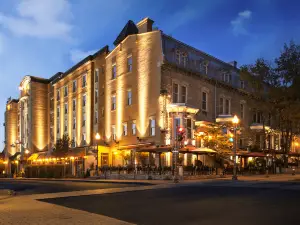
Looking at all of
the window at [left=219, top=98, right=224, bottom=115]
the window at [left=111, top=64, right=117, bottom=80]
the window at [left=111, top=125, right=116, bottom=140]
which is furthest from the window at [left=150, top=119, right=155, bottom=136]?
the window at [left=219, top=98, right=224, bottom=115]

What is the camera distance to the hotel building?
3447cm

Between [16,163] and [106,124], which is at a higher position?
[106,124]

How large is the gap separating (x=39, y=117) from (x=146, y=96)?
102ft

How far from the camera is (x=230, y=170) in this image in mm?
35562

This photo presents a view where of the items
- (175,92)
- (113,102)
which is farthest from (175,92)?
(113,102)

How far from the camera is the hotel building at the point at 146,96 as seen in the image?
34469mm

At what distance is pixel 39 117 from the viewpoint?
199ft

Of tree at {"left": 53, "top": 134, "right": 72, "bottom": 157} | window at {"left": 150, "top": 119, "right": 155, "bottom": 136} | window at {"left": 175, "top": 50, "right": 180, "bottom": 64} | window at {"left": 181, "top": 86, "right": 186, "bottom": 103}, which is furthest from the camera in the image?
tree at {"left": 53, "top": 134, "right": 72, "bottom": 157}

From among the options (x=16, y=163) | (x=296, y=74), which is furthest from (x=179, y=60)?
(x=16, y=163)

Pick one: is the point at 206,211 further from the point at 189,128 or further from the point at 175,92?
the point at 175,92

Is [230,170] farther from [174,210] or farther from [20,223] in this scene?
[20,223]

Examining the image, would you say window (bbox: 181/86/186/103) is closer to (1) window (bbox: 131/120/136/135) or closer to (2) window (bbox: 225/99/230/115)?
(1) window (bbox: 131/120/136/135)

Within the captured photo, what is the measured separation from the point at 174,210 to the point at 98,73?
1410 inches

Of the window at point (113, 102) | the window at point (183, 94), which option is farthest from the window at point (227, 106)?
the window at point (113, 102)
